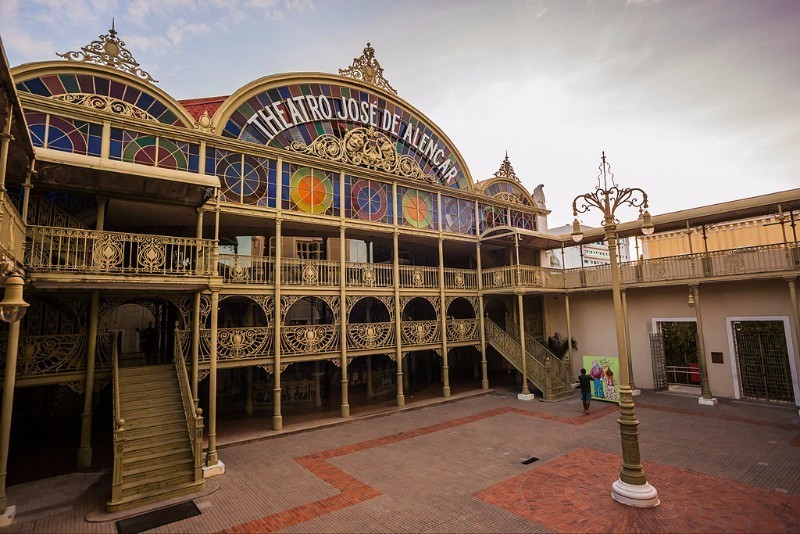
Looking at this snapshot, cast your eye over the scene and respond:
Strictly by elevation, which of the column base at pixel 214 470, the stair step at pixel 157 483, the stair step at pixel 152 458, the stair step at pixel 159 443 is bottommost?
the column base at pixel 214 470

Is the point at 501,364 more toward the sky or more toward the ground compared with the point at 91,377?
more toward the ground

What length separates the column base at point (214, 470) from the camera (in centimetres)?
970

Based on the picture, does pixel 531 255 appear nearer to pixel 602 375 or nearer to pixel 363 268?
pixel 602 375

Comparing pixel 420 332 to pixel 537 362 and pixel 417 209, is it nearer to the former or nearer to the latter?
pixel 537 362

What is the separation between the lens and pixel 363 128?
16.9 meters

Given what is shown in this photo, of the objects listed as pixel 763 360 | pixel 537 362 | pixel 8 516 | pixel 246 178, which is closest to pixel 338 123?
pixel 246 178

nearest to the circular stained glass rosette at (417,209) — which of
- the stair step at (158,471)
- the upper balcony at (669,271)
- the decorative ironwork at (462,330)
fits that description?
the upper balcony at (669,271)

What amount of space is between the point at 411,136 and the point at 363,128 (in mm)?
2623

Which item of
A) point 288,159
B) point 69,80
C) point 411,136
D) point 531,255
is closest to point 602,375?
point 531,255

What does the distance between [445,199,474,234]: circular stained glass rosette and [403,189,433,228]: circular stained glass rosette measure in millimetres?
1160

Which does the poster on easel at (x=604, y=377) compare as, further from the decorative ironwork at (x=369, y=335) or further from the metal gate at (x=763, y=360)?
the decorative ironwork at (x=369, y=335)

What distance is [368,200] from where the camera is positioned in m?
16.5

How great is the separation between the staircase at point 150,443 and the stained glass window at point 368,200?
872 cm

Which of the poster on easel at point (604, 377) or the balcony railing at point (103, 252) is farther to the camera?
the poster on easel at point (604, 377)
